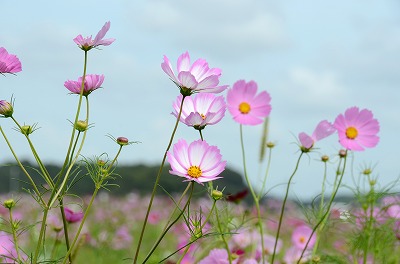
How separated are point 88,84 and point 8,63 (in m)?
0.14

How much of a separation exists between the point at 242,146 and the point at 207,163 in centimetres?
42

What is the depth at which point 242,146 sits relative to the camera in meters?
1.47

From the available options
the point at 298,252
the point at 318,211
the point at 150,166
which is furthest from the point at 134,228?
the point at 150,166

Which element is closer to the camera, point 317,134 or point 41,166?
point 41,166

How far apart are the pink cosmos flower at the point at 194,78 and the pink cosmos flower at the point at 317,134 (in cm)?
35

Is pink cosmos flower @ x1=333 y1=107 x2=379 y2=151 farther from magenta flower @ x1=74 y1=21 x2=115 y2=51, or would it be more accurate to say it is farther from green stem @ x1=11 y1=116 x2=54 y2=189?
green stem @ x1=11 y1=116 x2=54 y2=189

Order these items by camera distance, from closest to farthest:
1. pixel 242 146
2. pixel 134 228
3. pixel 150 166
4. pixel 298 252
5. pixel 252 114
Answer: pixel 242 146 → pixel 252 114 → pixel 298 252 → pixel 134 228 → pixel 150 166

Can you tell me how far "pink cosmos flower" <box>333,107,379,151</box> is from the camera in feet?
5.17

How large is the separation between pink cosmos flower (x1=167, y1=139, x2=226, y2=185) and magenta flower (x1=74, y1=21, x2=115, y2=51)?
0.21 meters

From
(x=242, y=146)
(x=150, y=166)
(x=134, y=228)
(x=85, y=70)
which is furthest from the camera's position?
(x=150, y=166)

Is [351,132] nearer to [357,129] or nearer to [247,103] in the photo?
[357,129]

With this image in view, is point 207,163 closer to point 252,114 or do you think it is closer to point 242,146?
point 242,146

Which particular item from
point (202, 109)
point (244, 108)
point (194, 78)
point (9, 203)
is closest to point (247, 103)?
point (244, 108)

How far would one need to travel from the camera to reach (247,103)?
1.58 meters
